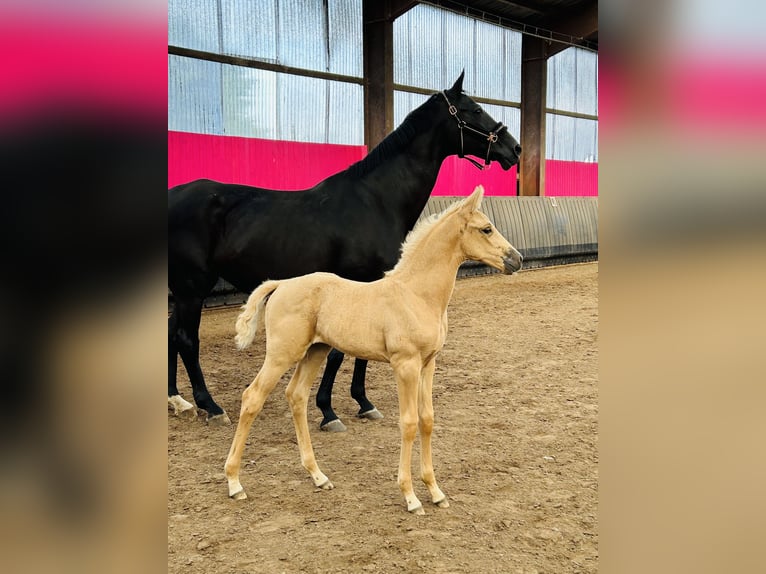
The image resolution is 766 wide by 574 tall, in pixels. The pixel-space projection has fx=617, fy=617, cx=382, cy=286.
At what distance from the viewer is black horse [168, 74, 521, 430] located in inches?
162

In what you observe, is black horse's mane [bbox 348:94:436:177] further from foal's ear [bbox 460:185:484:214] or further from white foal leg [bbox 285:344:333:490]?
white foal leg [bbox 285:344:333:490]

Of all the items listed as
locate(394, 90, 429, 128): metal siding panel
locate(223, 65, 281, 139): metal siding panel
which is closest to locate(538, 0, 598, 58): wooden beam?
locate(394, 90, 429, 128): metal siding panel

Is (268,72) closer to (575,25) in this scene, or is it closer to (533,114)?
(533,114)

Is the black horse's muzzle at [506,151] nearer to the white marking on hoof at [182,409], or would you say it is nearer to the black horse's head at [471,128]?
the black horse's head at [471,128]

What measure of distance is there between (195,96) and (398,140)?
5.87 meters

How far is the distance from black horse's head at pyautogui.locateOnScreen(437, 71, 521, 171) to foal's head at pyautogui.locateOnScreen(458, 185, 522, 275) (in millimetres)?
1618

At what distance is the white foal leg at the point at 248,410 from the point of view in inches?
115

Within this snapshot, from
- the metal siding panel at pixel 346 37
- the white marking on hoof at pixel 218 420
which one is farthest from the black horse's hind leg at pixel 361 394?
the metal siding panel at pixel 346 37

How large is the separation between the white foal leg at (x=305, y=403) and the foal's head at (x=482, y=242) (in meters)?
0.89
